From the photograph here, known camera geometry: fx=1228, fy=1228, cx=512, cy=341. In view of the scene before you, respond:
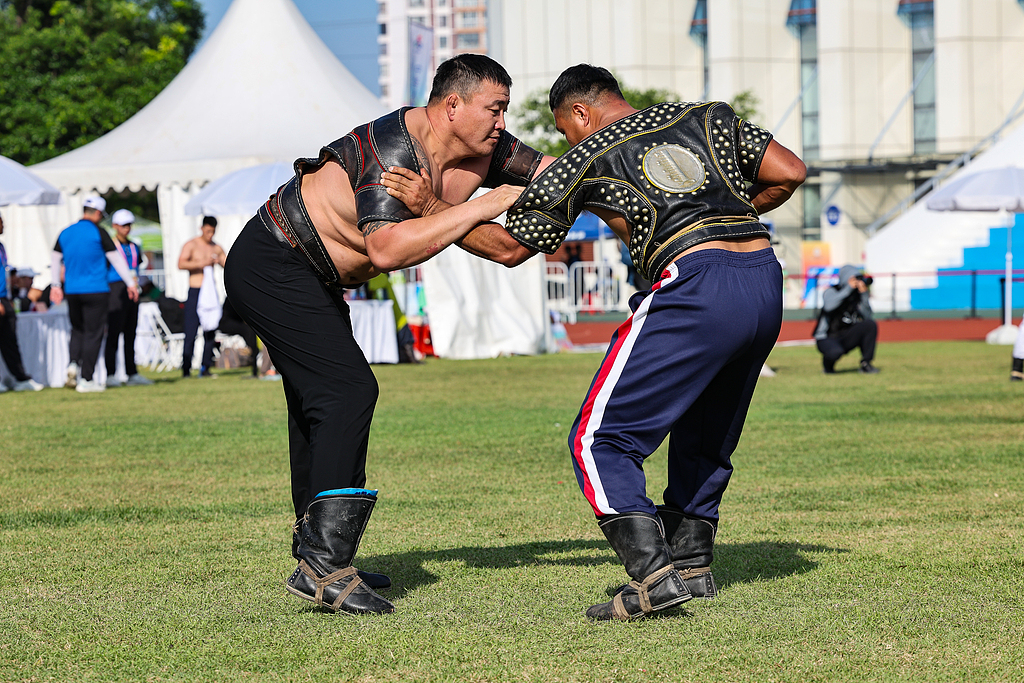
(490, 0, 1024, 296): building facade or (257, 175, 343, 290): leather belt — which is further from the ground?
(490, 0, 1024, 296): building facade

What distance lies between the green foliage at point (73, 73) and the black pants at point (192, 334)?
24275 millimetres

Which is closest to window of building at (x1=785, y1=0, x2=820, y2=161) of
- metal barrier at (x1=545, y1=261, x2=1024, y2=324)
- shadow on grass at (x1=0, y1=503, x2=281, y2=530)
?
metal barrier at (x1=545, y1=261, x2=1024, y2=324)

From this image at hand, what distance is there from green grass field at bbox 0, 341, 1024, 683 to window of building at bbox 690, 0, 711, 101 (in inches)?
1685

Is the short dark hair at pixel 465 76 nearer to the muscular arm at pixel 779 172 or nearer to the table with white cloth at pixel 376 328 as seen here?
the muscular arm at pixel 779 172

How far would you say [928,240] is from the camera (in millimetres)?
37219

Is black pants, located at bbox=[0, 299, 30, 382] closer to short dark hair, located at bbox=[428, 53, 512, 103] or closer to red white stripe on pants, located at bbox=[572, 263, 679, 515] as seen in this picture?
short dark hair, located at bbox=[428, 53, 512, 103]

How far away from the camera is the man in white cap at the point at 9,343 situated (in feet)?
41.0

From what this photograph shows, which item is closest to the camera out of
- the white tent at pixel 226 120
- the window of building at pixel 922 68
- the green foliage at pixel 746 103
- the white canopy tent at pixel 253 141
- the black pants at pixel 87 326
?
the black pants at pixel 87 326

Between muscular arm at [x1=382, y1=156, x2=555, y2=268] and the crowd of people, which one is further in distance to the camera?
muscular arm at [x1=382, y1=156, x2=555, y2=268]

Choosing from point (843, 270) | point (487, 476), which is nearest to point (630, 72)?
point (843, 270)

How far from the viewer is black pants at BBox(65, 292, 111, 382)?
12.8 m

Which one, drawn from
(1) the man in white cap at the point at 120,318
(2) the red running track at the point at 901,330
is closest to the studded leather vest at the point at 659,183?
(1) the man in white cap at the point at 120,318

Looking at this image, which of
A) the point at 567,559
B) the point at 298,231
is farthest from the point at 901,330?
the point at 298,231

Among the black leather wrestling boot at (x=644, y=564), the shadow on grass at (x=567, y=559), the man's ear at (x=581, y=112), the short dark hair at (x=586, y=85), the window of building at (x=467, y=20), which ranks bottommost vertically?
the shadow on grass at (x=567, y=559)
